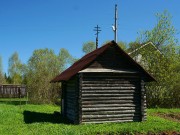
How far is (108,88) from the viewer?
21438 mm

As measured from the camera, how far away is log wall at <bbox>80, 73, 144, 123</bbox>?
2088 centimetres

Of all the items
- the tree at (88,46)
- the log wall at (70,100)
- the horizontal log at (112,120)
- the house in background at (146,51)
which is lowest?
the horizontal log at (112,120)

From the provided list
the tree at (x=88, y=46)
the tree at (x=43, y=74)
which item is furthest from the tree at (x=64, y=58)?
the tree at (x=88, y=46)

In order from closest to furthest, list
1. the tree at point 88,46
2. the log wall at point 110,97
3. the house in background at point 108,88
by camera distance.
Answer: the house in background at point 108,88 < the log wall at point 110,97 < the tree at point 88,46

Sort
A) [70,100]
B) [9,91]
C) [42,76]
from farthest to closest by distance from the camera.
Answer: [9,91] → [42,76] → [70,100]

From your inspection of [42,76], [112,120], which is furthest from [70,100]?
[42,76]

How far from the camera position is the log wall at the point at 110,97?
20.9 metres

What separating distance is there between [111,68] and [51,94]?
20750 millimetres

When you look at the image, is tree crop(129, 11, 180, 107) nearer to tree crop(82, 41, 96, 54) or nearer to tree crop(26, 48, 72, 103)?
tree crop(26, 48, 72, 103)

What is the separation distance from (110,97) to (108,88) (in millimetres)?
555

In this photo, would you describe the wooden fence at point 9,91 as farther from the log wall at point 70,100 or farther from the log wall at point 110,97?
the log wall at point 110,97

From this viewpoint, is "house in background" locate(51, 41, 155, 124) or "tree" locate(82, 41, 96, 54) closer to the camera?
"house in background" locate(51, 41, 155, 124)

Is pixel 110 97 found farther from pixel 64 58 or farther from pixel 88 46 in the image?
pixel 88 46

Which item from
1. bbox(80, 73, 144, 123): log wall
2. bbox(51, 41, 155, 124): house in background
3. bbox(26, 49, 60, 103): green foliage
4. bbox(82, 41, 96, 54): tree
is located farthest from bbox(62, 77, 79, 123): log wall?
bbox(82, 41, 96, 54): tree
